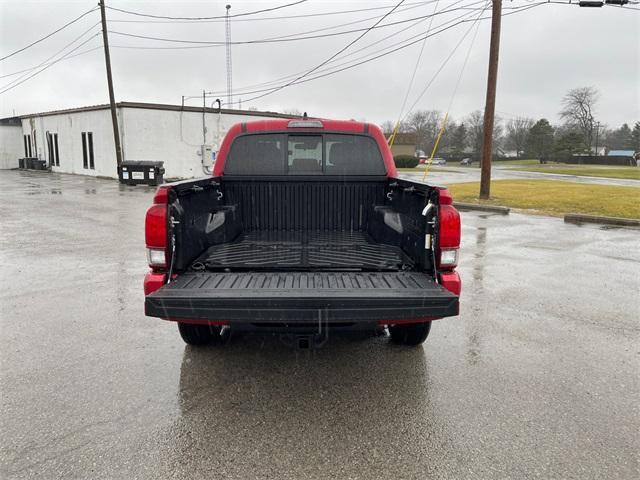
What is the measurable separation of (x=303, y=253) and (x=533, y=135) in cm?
8701

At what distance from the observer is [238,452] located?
8.96 feet

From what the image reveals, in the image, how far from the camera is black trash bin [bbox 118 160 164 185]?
23.5 m

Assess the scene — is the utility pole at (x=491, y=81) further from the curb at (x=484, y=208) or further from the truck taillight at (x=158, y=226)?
the truck taillight at (x=158, y=226)

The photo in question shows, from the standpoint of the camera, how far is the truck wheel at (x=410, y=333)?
4.11 metres

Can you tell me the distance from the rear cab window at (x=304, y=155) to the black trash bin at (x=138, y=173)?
20250 mm

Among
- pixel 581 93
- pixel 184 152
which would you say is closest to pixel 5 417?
pixel 184 152

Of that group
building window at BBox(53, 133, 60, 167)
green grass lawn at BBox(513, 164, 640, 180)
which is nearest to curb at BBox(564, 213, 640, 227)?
green grass lawn at BBox(513, 164, 640, 180)

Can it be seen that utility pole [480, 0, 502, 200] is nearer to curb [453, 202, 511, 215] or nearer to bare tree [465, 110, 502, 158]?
curb [453, 202, 511, 215]

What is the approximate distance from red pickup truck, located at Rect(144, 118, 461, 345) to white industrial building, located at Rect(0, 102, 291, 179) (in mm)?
20738

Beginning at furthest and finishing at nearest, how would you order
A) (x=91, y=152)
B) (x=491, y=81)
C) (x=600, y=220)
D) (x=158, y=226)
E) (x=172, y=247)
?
(x=91, y=152), (x=491, y=81), (x=600, y=220), (x=172, y=247), (x=158, y=226)

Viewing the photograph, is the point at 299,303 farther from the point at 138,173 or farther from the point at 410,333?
the point at 138,173

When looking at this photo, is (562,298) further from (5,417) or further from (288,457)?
(5,417)

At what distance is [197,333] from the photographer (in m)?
4.12

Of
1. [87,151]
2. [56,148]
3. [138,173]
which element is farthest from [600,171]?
[56,148]
